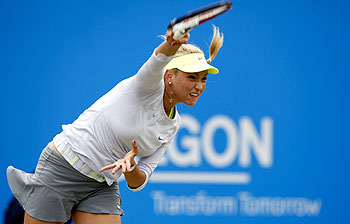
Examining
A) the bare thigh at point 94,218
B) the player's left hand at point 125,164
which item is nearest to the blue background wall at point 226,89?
the bare thigh at point 94,218

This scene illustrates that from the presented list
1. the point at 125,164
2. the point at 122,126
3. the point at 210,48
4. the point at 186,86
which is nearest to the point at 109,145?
the point at 122,126

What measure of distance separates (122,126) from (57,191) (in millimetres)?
441

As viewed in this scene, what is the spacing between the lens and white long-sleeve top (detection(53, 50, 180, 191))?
204cm

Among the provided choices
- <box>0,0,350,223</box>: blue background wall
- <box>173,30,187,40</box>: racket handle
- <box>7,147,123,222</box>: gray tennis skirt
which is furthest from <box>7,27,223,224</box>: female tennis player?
<box>0,0,350,223</box>: blue background wall

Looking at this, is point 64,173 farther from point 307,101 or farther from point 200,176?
point 307,101

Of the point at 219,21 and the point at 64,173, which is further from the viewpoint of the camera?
the point at 219,21

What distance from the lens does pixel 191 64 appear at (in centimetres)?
211

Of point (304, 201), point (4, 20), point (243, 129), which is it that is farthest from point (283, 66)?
point (4, 20)

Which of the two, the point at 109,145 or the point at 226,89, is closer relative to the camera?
the point at 109,145

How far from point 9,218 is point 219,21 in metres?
2.18

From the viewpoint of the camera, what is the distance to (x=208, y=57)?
2420 mm

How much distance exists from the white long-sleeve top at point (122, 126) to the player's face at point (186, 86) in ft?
0.28

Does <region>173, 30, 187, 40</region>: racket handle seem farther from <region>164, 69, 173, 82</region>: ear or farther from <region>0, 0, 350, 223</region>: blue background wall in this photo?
<region>0, 0, 350, 223</region>: blue background wall

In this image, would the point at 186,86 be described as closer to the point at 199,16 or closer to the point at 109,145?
the point at 109,145
